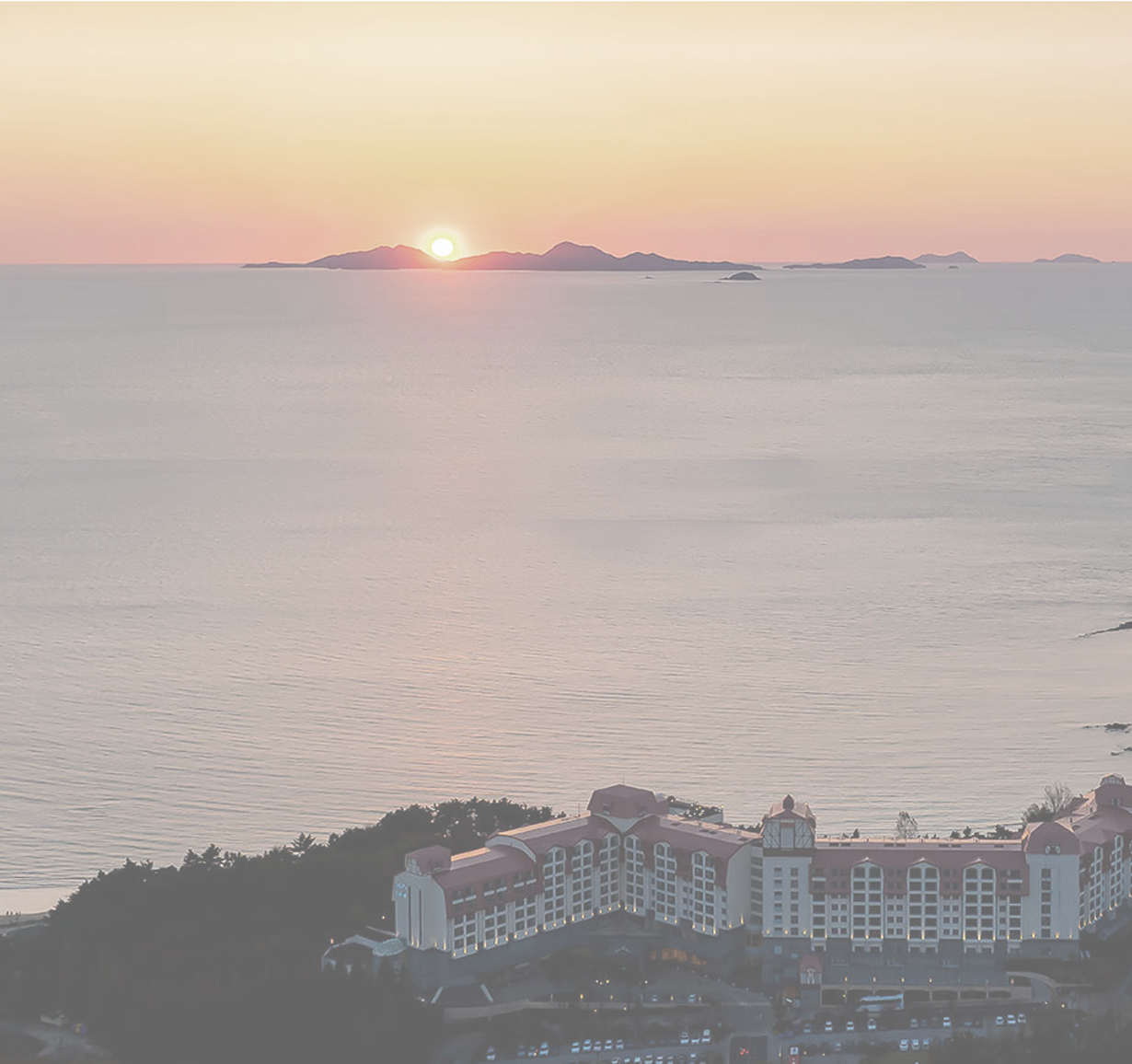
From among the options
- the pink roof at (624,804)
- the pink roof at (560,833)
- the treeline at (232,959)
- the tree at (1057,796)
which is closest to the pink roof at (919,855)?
the pink roof at (624,804)

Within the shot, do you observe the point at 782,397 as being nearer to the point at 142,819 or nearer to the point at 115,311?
the point at 142,819

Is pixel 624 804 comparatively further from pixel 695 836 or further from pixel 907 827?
pixel 907 827

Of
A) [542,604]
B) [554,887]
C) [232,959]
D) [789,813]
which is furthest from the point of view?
[542,604]

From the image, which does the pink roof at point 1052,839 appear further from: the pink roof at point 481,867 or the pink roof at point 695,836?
the pink roof at point 481,867

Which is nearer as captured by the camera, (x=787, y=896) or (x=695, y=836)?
(x=787, y=896)

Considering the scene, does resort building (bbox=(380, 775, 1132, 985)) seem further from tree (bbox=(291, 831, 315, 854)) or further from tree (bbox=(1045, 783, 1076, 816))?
tree (bbox=(1045, 783, 1076, 816))

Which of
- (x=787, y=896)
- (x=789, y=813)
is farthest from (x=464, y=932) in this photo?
(x=789, y=813)

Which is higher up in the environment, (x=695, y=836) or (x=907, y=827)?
(x=907, y=827)

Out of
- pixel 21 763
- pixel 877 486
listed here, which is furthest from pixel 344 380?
pixel 21 763
